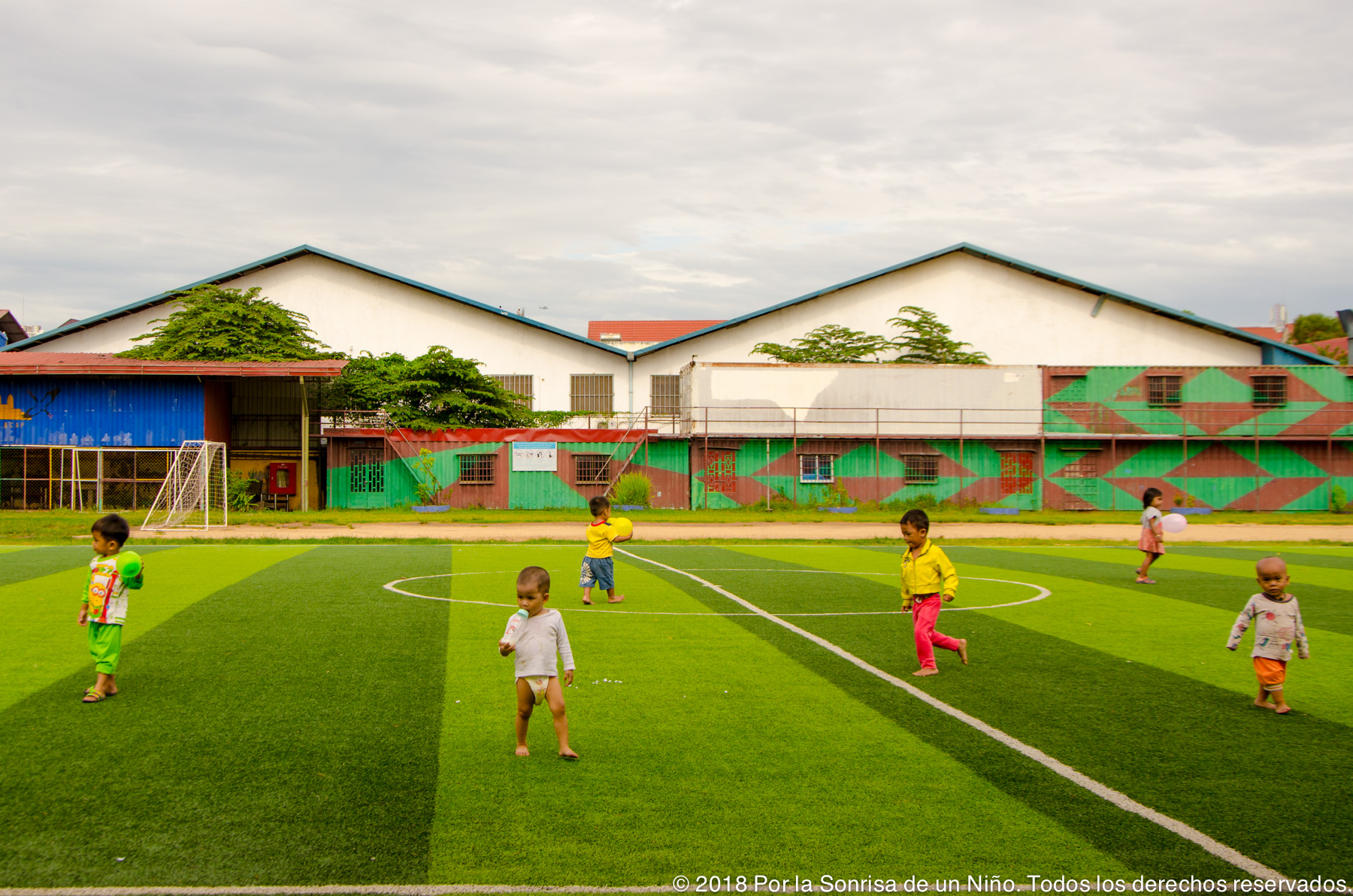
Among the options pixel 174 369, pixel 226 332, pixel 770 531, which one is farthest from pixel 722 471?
pixel 226 332

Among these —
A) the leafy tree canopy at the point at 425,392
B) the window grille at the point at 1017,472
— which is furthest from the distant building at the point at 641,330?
the window grille at the point at 1017,472

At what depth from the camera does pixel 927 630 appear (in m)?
9.52

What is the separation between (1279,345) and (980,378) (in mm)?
17710

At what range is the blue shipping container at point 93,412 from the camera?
120 feet

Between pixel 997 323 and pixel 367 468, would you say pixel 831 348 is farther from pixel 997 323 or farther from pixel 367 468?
pixel 367 468

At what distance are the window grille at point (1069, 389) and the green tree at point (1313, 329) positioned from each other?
46.8 meters

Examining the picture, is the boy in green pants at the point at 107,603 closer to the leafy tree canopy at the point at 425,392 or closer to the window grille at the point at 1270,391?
the leafy tree canopy at the point at 425,392

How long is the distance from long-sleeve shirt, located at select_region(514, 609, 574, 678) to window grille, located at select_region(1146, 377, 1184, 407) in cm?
4165

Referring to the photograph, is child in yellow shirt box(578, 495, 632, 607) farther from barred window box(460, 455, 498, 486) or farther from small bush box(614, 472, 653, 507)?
barred window box(460, 455, 498, 486)

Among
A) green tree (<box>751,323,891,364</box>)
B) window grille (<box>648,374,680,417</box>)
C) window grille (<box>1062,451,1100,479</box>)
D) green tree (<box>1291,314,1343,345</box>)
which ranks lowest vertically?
window grille (<box>1062,451,1100,479</box>)

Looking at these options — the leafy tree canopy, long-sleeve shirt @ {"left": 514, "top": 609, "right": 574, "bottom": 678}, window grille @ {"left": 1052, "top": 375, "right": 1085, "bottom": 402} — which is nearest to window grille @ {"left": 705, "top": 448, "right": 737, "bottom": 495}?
the leafy tree canopy

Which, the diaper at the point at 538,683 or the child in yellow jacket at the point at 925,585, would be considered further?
the child in yellow jacket at the point at 925,585

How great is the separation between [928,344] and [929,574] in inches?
1592

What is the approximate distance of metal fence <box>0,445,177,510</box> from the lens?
119 ft
